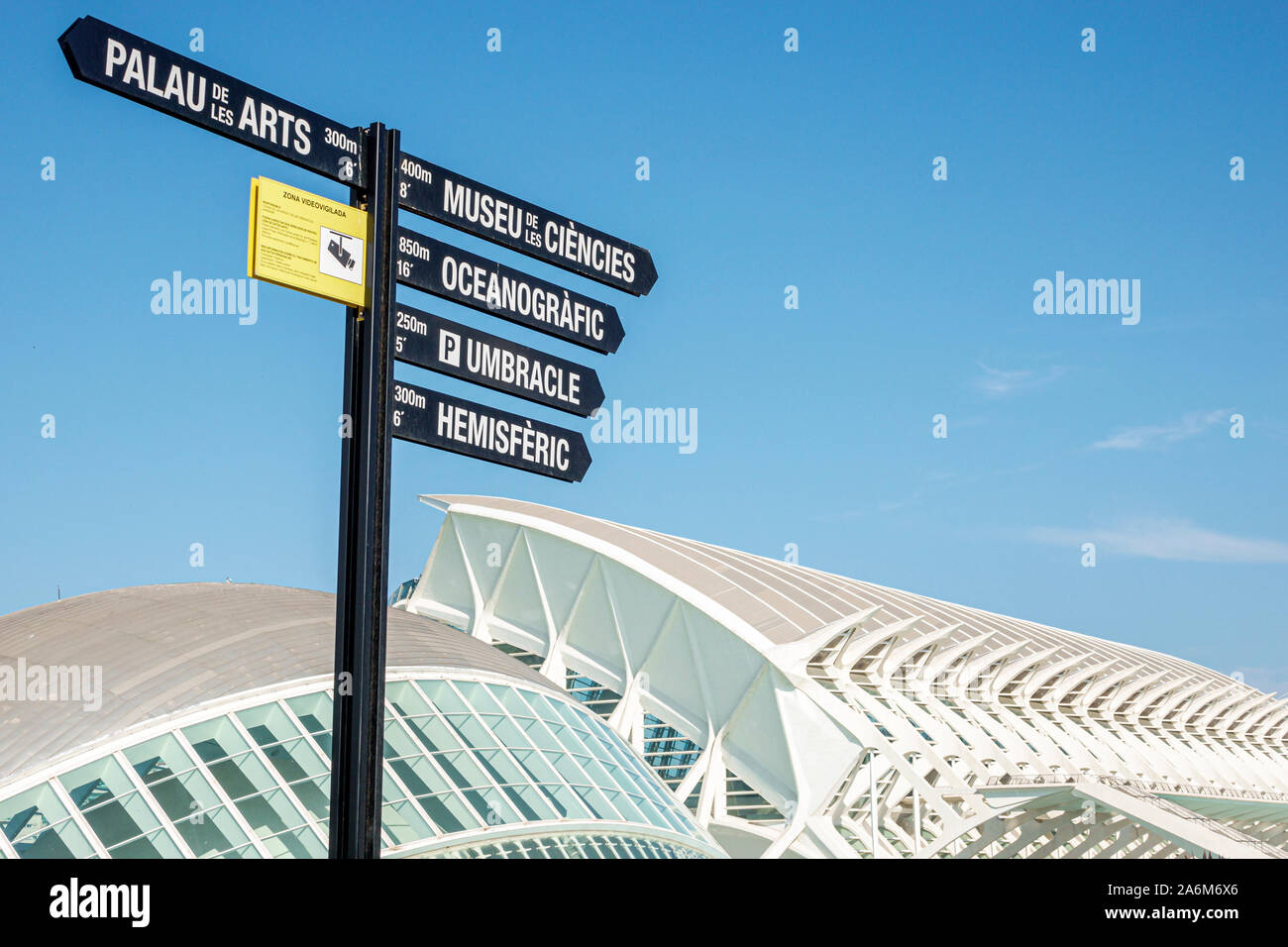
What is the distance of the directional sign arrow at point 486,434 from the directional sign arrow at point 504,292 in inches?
28.4

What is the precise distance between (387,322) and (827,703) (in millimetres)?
26455

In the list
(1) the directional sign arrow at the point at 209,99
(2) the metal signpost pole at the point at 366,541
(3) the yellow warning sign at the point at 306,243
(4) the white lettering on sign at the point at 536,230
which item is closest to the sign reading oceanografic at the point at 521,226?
(4) the white lettering on sign at the point at 536,230

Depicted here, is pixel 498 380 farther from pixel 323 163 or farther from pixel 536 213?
pixel 323 163

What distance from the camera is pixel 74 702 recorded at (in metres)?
15.5

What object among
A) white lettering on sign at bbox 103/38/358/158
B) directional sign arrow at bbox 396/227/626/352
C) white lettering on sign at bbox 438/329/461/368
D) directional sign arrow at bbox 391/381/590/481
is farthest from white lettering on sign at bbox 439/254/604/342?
white lettering on sign at bbox 103/38/358/158

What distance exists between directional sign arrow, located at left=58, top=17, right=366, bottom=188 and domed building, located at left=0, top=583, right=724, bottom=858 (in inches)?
320

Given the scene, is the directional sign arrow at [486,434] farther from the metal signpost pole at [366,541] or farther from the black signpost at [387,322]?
the metal signpost pole at [366,541]

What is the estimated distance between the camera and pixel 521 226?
28.8ft

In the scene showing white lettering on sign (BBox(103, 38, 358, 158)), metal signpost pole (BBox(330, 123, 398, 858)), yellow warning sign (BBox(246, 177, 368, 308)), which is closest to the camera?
white lettering on sign (BBox(103, 38, 358, 158))

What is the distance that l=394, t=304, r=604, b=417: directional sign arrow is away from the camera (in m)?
8.06

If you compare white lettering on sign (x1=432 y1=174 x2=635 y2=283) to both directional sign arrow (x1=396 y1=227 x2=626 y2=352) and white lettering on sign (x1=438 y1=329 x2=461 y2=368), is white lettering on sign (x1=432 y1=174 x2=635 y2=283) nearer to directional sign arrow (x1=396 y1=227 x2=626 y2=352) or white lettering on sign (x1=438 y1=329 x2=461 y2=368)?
directional sign arrow (x1=396 y1=227 x2=626 y2=352)

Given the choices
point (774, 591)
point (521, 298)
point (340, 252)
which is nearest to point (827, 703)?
point (774, 591)

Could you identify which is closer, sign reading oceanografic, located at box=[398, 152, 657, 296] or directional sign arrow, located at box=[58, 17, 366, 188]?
directional sign arrow, located at box=[58, 17, 366, 188]
